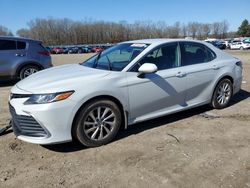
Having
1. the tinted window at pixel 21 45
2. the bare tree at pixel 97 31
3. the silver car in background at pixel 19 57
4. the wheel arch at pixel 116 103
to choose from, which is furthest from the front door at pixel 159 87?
the bare tree at pixel 97 31

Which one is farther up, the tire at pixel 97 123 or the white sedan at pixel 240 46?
the white sedan at pixel 240 46

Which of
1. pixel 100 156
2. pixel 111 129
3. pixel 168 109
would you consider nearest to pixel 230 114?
pixel 168 109

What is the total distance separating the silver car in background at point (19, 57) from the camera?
9469 mm

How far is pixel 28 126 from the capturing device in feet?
13.3

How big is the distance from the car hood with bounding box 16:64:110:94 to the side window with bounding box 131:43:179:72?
2.62 ft

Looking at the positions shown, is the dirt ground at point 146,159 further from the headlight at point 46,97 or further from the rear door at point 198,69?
the headlight at point 46,97

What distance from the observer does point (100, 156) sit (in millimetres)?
4078

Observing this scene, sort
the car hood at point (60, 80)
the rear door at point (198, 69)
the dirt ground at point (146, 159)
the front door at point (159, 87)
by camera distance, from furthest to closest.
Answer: the rear door at point (198, 69) → the front door at point (159, 87) → the car hood at point (60, 80) → the dirt ground at point (146, 159)

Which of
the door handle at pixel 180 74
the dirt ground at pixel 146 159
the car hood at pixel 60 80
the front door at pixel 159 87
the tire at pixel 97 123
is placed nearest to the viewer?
the dirt ground at pixel 146 159

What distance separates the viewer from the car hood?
13.3 feet

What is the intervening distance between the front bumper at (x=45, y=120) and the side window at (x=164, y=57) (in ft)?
4.78

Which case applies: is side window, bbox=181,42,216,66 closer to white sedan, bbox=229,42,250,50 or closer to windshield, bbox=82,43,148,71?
windshield, bbox=82,43,148,71

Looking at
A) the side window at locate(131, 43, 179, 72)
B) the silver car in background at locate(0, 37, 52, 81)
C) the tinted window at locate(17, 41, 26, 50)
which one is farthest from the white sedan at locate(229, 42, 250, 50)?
the side window at locate(131, 43, 179, 72)

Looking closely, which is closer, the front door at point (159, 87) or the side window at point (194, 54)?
the front door at point (159, 87)
